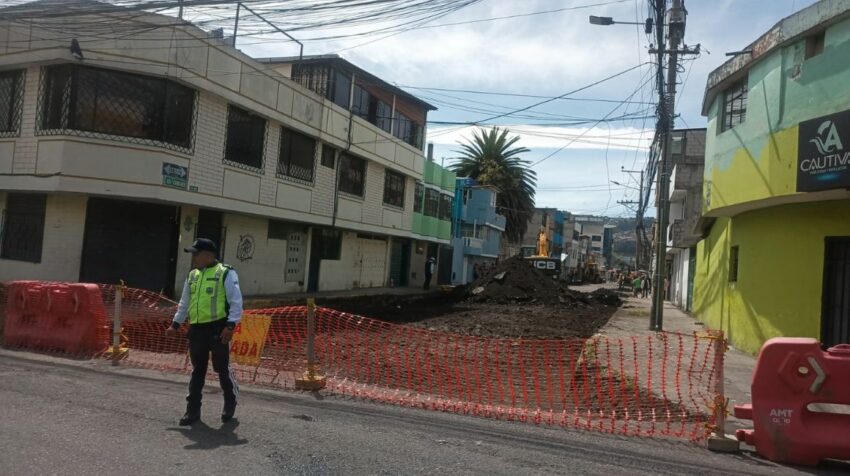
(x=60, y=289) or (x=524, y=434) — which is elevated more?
(x=60, y=289)

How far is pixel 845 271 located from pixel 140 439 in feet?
35.5

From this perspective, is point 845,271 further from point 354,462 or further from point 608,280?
point 608,280

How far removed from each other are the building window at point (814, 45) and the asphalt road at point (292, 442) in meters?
7.79

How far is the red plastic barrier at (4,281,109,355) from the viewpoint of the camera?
9438 millimetres

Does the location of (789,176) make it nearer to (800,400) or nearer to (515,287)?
(800,400)

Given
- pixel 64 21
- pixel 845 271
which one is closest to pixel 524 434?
pixel 845 271

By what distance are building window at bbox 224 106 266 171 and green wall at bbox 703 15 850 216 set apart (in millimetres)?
13123

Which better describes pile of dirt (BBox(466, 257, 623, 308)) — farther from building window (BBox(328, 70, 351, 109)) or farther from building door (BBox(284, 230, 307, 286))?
building window (BBox(328, 70, 351, 109))

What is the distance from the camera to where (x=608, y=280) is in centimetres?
9938

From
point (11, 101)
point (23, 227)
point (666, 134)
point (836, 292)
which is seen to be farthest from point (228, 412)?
point (666, 134)

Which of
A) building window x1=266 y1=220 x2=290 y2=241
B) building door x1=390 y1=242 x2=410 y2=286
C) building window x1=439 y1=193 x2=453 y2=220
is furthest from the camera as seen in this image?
building window x1=439 y1=193 x2=453 y2=220

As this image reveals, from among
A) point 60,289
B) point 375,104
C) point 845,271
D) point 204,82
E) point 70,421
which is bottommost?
point 70,421

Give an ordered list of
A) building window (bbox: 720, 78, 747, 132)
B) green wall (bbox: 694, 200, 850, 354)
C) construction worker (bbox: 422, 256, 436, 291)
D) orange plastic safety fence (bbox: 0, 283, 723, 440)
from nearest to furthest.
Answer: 1. orange plastic safety fence (bbox: 0, 283, 723, 440)
2. green wall (bbox: 694, 200, 850, 354)
3. building window (bbox: 720, 78, 747, 132)
4. construction worker (bbox: 422, 256, 436, 291)

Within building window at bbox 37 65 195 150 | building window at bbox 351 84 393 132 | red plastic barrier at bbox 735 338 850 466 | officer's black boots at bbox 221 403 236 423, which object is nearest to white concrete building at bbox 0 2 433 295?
building window at bbox 37 65 195 150
